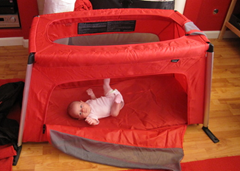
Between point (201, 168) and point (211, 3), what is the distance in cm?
169

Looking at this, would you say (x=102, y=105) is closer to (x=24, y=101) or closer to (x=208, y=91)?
(x=24, y=101)

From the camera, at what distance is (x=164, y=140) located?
1400 mm

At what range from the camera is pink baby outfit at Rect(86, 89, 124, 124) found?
1.51m

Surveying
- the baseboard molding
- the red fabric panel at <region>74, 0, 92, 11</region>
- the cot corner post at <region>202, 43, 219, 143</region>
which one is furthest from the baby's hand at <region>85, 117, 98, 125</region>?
the baseboard molding

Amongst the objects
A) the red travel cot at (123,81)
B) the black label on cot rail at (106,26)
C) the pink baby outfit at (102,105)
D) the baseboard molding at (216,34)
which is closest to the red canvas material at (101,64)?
the red travel cot at (123,81)

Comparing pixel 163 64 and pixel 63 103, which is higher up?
pixel 163 64

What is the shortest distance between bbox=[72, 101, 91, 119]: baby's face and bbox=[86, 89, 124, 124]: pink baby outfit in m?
0.05

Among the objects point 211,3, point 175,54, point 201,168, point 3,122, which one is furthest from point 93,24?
point 211,3

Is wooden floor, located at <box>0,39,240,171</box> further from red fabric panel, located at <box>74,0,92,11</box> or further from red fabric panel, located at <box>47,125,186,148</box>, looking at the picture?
red fabric panel, located at <box>74,0,92,11</box>

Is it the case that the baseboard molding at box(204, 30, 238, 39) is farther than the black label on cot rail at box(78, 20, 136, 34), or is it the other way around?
the baseboard molding at box(204, 30, 238, 39)

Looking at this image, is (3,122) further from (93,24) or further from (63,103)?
(93,24)

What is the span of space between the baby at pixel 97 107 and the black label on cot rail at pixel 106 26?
0.40 metres

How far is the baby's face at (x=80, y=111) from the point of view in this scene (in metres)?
1.42

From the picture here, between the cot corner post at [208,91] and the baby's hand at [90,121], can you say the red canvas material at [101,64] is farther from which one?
the baby's hand at [90,121]
